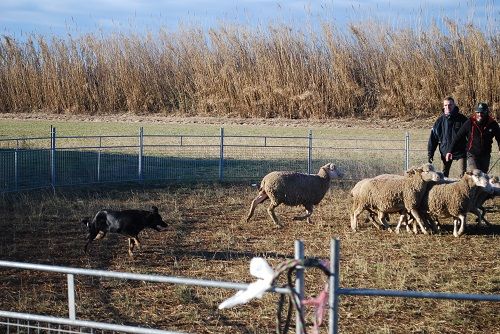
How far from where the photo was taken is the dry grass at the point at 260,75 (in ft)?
99.8

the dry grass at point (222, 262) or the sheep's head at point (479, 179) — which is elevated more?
the sheep's head at point (479, 179)

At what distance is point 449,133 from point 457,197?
238 centimetres

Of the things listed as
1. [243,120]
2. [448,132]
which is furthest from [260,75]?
[448,132]

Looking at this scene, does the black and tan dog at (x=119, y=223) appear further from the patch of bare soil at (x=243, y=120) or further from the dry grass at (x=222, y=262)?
the patch of bare soil at (x=243, y=120)

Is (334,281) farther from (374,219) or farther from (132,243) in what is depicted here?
(374,219)

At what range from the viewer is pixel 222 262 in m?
9.57

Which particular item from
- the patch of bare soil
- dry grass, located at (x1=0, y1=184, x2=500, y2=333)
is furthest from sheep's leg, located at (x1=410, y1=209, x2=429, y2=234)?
the patch of bare soil

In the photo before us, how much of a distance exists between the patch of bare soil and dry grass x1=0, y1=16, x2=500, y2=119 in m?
0.64

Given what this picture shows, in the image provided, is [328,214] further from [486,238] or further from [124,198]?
[124,198]

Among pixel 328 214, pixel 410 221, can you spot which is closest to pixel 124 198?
pixel 328 214

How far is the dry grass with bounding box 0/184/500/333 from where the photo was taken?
713cm

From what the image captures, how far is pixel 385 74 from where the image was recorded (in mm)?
31516

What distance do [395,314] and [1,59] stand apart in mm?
33295

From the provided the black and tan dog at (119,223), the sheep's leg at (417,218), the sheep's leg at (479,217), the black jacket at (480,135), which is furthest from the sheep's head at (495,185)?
the black and tan dog at (119,223)
